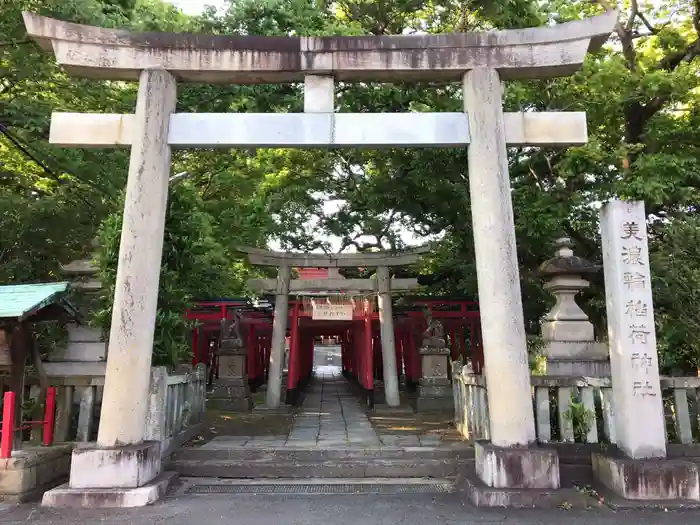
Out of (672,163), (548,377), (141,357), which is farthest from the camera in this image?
(672,163)

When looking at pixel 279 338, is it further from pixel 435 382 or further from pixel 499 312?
pixel 499 312

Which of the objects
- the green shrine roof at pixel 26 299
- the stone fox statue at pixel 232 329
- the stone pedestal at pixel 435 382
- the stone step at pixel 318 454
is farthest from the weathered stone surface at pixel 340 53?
the stone fox statue at pixel 232 329

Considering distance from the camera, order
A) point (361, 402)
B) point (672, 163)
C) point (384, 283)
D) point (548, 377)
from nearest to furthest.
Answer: point (548, 377)
point (672, 163)
point (384, 283)
point (361, 402)

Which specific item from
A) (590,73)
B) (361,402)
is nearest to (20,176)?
(361,402)

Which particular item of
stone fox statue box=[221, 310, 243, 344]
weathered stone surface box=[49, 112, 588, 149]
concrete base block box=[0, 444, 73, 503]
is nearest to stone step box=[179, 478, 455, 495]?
concrete base block box=[0, 444, 73, 503]

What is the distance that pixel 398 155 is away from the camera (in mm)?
10375

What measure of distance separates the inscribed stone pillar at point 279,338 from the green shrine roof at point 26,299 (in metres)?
7.21

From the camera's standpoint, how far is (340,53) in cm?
595

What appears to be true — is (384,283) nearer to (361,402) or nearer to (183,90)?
(361,402)

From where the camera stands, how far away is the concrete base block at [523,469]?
510cm

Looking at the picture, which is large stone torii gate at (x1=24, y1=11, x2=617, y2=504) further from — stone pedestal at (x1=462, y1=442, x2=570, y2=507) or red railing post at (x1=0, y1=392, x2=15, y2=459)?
red railing post at (x1=0, y1=392, x2=15, y2=459)

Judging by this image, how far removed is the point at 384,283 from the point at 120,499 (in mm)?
8791

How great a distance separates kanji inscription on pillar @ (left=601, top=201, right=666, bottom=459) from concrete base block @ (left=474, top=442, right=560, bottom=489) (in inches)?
32.8

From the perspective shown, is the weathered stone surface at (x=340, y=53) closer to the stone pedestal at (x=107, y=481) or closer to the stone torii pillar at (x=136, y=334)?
the stone torii pillar at (x=136, y=334)
